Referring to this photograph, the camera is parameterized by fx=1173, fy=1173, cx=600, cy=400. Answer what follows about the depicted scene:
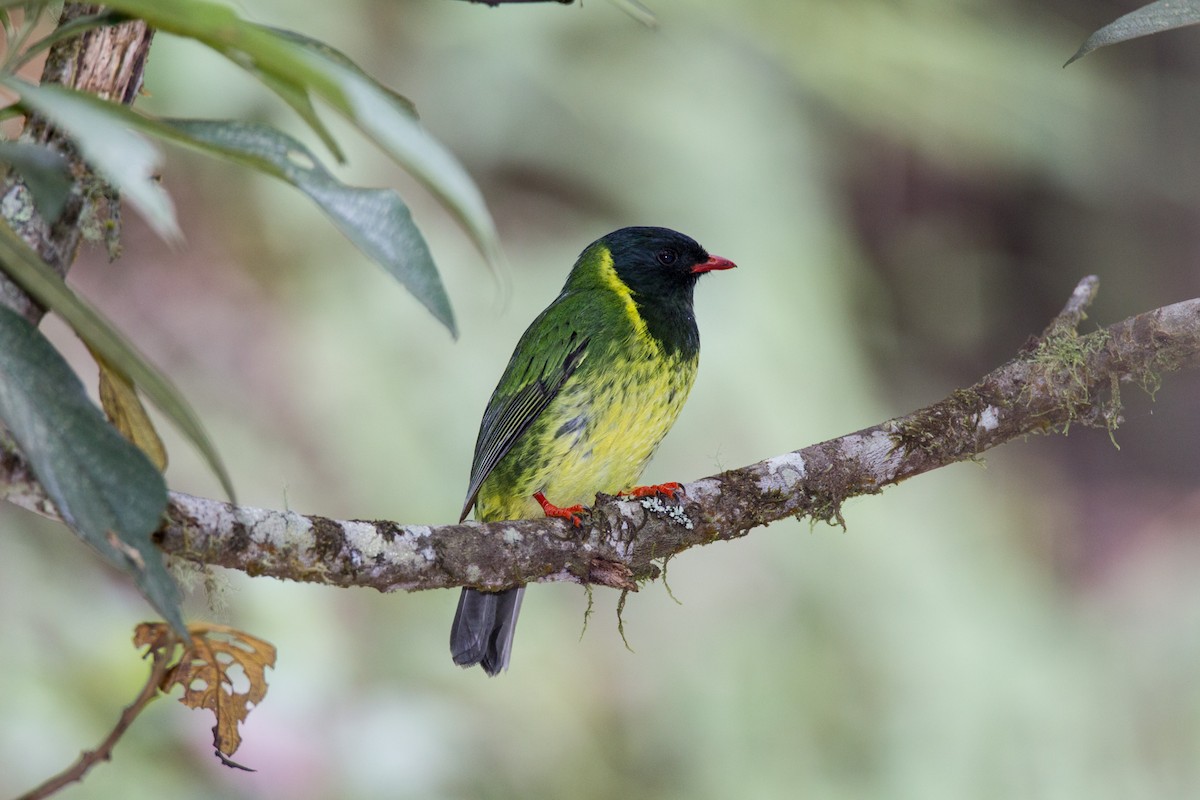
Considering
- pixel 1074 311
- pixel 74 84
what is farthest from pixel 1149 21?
pixel 74 84

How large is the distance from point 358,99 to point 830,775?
4.20 meters

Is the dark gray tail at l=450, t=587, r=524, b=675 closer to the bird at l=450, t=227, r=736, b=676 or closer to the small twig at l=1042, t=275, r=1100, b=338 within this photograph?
the bird at l=450, t=227, r=736, b=676

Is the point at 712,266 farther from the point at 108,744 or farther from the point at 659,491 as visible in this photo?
the point at 108,744

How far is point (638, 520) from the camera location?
277cm

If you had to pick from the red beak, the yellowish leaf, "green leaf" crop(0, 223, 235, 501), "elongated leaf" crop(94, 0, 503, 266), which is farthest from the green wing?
"elongated leaf" crop(94, 0, 503, 266)

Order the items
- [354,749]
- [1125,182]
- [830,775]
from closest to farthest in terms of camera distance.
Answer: [354,749], [830,775], [1125,182]

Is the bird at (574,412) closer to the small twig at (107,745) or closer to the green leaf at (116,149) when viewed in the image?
the small twig at (107,745)

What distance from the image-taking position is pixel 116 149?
1167 mm

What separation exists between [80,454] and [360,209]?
1.50ft

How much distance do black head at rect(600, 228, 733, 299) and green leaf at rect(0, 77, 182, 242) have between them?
2533 mm

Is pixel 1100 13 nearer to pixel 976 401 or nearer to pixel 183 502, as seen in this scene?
pixel 976 401

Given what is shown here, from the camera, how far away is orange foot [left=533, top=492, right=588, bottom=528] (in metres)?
2.70

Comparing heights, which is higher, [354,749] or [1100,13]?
[1100,13]

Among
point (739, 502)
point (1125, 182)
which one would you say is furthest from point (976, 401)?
point (1125, 182)
